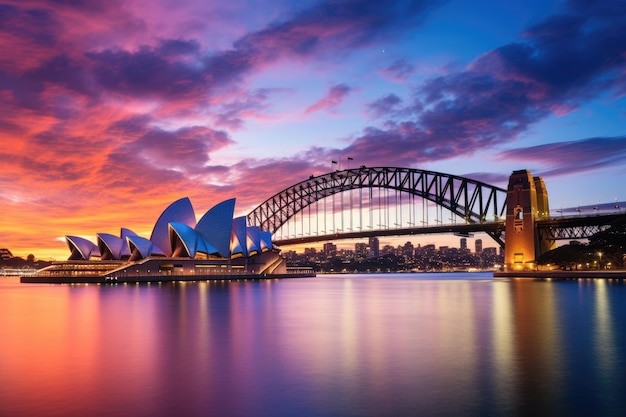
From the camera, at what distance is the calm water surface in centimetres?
1037

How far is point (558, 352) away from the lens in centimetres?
1591

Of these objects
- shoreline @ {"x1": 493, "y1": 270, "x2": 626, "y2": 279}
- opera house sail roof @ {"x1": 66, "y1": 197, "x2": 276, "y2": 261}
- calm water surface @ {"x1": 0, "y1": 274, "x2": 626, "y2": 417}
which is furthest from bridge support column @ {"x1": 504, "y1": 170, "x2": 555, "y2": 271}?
calm water surface @ {"x1": 0, "y1": 274, "x2": 626, "y2": 417}

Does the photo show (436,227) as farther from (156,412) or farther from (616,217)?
(156,412)

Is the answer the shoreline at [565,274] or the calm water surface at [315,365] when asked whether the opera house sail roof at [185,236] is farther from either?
the calm water surface at [315,365]

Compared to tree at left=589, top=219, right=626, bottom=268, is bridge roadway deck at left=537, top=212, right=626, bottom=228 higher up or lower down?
higher up

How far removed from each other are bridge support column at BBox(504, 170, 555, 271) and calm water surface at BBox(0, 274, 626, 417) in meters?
51.5

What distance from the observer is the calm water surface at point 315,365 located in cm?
1037

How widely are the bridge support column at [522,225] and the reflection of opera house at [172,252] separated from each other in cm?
3853

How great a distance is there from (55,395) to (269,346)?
Answer: 24.3 feet

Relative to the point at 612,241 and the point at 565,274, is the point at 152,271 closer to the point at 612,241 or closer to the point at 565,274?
the point at 565,274

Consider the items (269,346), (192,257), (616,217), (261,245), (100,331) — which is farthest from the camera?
(261,245)

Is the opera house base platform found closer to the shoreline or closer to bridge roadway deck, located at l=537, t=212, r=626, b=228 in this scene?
the shoreline

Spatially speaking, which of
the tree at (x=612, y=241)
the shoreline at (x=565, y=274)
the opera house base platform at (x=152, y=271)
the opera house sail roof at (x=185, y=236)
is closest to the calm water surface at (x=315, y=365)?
the shoreline at (x=565, y=274)

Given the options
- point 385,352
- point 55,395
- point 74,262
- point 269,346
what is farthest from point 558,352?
point 74,262
